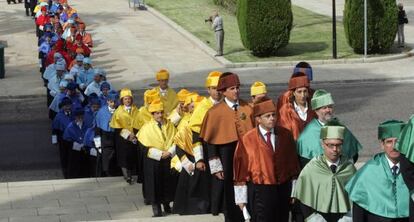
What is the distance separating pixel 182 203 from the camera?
51.4 feet

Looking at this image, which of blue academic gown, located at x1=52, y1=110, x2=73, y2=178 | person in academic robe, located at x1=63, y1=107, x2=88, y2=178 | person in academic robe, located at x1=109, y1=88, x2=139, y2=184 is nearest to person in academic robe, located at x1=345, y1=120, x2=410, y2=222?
person in academic robe, located at x1=109, y1=88, x2=139, y2=184

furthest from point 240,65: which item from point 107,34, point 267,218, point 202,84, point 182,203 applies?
point 267,218

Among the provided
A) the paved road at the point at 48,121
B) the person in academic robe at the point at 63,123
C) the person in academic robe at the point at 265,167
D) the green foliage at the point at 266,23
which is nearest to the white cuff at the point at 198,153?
the person in academic robe at the point at 265,167

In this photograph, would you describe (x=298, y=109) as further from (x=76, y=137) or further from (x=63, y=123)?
(x=63, y=123)

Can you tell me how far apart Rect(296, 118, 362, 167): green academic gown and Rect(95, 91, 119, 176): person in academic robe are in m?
6.76

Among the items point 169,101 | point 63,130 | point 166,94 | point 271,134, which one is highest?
point 271,134

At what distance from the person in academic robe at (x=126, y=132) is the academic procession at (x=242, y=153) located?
0.05 feet

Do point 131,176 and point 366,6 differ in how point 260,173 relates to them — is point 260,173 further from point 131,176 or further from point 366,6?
point 366,6

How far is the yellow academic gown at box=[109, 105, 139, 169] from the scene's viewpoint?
18.1m

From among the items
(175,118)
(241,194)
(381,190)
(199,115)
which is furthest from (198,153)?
(381,190)

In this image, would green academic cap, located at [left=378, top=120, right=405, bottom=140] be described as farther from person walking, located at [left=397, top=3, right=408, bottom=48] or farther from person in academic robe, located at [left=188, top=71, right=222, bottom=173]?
person walking, located at [left=397, top=3, right=408, bottom=48]

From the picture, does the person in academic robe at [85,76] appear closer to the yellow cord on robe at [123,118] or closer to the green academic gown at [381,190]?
the yellow cord on robe at [123,118]

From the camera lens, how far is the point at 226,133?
13625 millimetres

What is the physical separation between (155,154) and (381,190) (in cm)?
591
